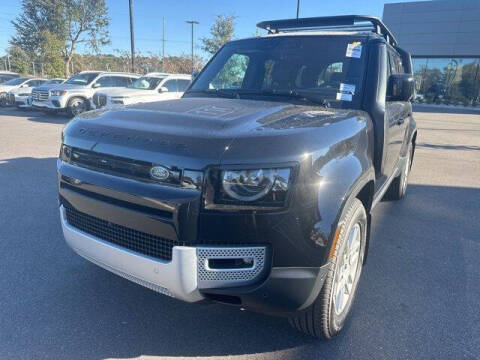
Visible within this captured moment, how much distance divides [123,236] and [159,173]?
18.7 inches

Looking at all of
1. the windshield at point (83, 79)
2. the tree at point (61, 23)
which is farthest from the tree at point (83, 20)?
the windshield at point (83, 79)

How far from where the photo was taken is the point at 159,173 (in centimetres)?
180

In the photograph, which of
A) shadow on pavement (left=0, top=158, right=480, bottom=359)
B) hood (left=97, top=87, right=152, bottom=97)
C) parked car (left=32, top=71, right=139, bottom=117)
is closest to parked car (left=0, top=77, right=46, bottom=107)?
parked car (left=32, top=71, right=139, bottom=117)

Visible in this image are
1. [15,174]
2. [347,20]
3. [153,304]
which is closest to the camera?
[153,304]

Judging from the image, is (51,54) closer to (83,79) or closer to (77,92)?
(83,79)

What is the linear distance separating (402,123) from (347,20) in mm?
1331

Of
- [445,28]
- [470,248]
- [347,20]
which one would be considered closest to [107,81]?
[347,20]

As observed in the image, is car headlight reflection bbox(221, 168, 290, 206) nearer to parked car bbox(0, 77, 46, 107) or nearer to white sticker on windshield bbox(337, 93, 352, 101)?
white sticker on windshield bbox(337, 93, 352, 101)

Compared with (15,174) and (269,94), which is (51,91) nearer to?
(15,174)

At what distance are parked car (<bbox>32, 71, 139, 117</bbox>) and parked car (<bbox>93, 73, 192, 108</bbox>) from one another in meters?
1.72

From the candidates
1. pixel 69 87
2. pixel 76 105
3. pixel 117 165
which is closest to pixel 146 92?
pixel 76 105

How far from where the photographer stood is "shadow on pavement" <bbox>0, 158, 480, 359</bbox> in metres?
2.23

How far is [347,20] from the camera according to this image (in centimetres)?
349

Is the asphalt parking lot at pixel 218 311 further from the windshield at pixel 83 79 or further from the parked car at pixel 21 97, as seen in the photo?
the parked car at pixel 21 97
